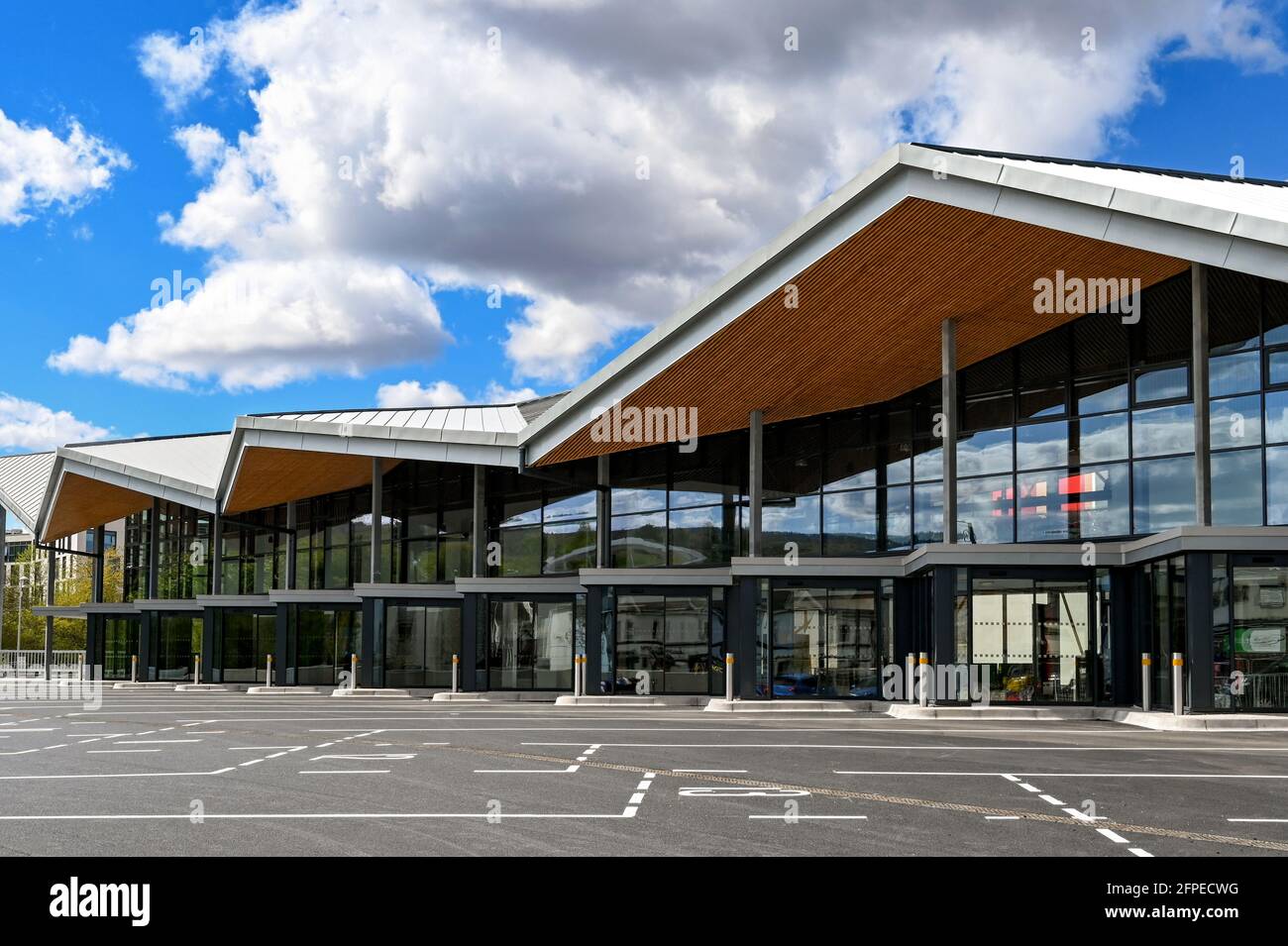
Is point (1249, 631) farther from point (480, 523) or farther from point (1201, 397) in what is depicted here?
point (480, 523)

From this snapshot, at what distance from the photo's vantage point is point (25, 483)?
54.6 m

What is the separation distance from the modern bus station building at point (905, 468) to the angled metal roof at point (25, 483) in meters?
17.3

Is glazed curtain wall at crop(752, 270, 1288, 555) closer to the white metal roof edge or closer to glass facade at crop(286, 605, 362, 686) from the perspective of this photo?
the white metal roof edge

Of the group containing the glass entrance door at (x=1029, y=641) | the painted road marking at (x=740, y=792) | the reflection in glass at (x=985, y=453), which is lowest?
the painted road marking at (x=740, y=792)

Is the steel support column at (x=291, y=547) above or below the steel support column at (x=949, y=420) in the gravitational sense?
below

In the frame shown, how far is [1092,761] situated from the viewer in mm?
15398

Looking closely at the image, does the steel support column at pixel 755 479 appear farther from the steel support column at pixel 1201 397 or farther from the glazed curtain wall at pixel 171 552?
the glazed curtain wall at pixel 171 552

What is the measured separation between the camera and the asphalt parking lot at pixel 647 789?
9922 mm

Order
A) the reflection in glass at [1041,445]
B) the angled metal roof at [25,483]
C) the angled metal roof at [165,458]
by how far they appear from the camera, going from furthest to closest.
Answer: the angled metal roof at [25,483], the angled metal roof at [165,458], the reflection in glass at [1041,445]

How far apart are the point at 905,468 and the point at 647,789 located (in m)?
16.9

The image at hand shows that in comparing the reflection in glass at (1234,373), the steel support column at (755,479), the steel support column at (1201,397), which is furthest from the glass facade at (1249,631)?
the steel support column at (755,479)
